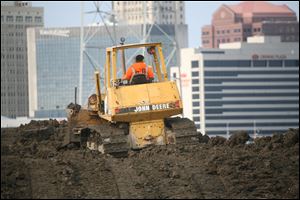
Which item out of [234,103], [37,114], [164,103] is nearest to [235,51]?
[234,103]

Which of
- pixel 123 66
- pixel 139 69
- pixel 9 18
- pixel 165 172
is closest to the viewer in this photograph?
pixel 165 172

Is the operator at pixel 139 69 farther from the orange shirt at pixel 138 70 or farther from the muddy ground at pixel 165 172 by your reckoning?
the muddy ground at pixel 165 172

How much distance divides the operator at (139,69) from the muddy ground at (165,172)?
5.34 feet

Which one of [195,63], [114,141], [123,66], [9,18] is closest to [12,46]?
[9,18]

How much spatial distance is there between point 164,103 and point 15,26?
560 feet

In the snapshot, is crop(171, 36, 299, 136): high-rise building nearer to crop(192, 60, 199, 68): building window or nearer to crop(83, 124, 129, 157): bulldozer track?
crop(192, 60, 199, 68): building window

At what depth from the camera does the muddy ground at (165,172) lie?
2261 centimetres

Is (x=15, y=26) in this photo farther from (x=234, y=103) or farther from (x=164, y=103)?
(x=164, y=103)

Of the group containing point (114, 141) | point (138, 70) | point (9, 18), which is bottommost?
point (114, 141)

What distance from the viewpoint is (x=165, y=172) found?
950 inches

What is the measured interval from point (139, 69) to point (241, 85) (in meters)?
150

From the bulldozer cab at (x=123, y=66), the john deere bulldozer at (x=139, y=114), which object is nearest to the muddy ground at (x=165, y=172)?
the john deere bulldozer at (x=139, y=114)

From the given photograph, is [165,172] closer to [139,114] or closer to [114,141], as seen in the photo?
[114,141]

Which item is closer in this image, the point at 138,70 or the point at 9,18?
the point at 138,70
